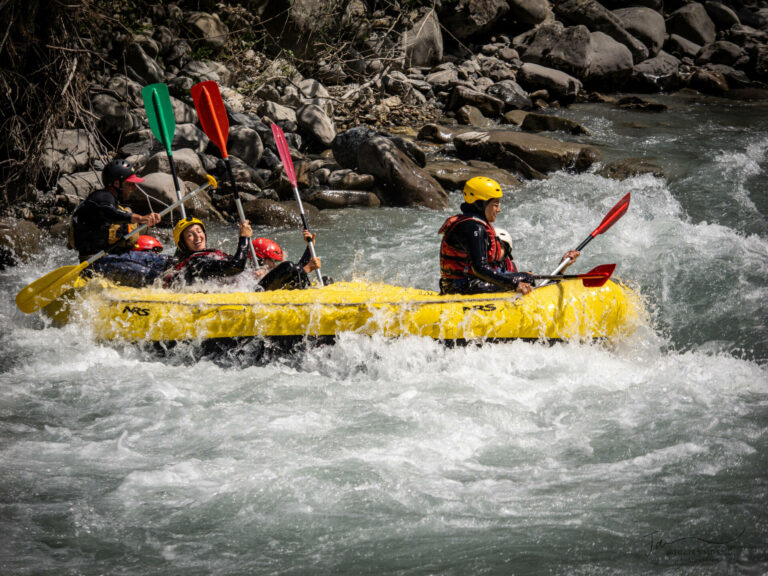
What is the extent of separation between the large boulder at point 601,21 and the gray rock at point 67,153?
13128 millimetres

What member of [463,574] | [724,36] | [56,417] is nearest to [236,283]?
[56,417]

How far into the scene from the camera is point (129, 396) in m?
4.45

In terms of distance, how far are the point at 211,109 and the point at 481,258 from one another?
311 centimetres

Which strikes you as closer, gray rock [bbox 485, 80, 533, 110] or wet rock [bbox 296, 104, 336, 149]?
wet rock [bbox 296, 104, 336, 149]

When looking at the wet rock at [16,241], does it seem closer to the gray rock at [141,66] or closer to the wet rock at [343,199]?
the wet rock at [343,199]

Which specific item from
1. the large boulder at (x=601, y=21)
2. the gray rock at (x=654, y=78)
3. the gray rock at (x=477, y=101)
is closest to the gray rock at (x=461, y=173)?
the gray rock at (x=477, y=101)

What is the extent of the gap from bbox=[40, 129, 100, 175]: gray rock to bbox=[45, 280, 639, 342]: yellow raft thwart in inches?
167

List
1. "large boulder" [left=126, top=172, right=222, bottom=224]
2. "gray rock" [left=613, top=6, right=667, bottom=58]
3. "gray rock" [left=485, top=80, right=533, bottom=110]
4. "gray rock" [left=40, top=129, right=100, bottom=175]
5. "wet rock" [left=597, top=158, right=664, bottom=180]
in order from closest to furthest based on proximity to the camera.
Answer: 1. "large boulder" [left=126, top=172, right=222, bottom=224]
2. "gray rock" [left=40, top=129, right=100, bottom=175]
3. "wet rock" [left=597, top=158, right=664, bottom=180]
4. "gray rock" [left=485, top=80, right=533, bottom=110]
5. "gray rock" [left=613, top=6, right=667, bottom=58]

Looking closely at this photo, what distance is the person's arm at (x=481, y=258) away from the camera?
4.68m

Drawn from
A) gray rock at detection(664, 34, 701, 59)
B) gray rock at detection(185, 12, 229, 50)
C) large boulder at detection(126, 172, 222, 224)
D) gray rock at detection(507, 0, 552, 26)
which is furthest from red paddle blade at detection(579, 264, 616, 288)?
gray rock at detection(664, 34, 701, 59)

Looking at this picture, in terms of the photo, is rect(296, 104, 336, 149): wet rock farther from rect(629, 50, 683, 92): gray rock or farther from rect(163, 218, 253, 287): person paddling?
rect(629, 50, 683, 92): gray rock

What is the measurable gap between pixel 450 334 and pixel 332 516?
1767mm

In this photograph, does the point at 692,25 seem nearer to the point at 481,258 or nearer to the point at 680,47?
the point at 680,47

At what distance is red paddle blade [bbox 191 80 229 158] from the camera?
20.4 feet
